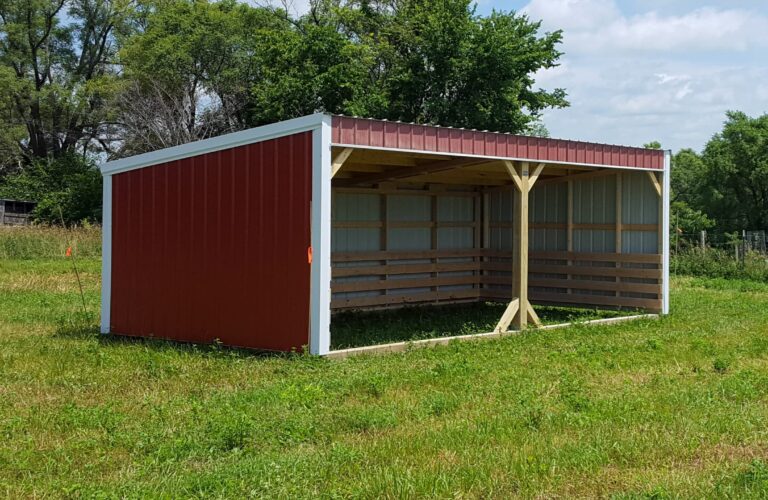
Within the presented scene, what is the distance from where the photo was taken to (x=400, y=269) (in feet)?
46.2

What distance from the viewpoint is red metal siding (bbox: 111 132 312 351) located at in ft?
29.4

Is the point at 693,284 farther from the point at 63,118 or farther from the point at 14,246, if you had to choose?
the point at 63,118

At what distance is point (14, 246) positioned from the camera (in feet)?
76.2

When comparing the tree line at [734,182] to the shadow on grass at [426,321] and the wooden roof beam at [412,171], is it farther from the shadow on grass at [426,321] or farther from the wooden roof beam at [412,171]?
the wooden roof beam at [412,171]

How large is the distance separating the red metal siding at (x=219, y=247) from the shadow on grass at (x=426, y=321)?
124 cm

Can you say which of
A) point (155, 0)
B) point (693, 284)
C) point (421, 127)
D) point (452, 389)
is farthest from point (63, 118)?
point (452, 389)

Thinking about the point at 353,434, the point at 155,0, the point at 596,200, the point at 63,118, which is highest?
the point at 155,0

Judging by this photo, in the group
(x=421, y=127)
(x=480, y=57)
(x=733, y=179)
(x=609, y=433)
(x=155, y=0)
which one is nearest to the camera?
(x=609, y=433)

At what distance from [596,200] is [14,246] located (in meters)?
17.3

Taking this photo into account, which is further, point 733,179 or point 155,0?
point 155,0

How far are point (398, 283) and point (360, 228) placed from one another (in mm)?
1196

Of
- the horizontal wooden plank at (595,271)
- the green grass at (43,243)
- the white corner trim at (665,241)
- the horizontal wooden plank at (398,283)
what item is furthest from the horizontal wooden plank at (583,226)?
the green grass at (43,243)

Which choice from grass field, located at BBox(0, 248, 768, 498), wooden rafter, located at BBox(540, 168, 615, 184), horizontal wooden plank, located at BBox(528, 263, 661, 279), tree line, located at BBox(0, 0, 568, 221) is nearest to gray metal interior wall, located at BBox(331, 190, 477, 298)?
horizontal wooden plank, located at BBox(528, 263, 661, 279)

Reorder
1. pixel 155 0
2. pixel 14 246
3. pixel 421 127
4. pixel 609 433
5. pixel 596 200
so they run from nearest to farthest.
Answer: pixel 609 433 → pixel 421 127 → pixel 596 200 → pixel 14 246 → pixel 155 0
